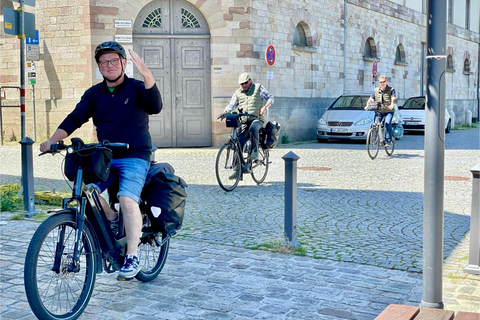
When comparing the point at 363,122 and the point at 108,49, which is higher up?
the point at 108,49

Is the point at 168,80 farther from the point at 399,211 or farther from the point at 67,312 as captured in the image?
the point at 67,312

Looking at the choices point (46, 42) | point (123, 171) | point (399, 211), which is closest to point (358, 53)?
point (46, 42)

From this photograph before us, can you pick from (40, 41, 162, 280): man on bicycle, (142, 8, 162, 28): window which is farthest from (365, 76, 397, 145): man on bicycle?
(40, 41, 162, 280): man on bicycle

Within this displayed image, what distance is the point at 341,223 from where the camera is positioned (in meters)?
7.73

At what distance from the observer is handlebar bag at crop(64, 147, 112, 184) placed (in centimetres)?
426

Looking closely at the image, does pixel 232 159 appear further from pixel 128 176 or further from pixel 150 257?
pixel 128 176

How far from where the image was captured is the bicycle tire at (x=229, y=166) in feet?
34.2

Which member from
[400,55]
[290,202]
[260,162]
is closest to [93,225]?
[290,202]

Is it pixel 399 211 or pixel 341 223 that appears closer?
pixel 341 223

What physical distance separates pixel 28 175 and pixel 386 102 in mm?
9975

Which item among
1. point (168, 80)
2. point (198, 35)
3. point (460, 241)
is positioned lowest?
point (460, 241)

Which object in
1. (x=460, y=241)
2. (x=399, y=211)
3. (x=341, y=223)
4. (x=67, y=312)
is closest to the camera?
(x=67, y=312)

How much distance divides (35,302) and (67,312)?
0.37 m

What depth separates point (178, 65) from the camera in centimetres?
1892
